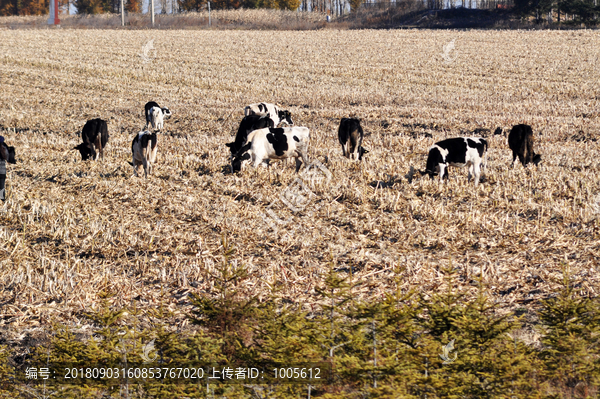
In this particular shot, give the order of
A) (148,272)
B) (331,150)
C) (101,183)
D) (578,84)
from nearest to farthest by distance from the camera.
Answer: (148,272), (101,183), (331,150), (578,84)

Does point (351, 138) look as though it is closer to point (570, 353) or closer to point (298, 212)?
point (298, 212)

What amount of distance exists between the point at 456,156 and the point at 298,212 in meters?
3.66

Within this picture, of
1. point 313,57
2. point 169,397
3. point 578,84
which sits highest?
point 313,57

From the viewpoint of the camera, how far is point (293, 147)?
12648mm

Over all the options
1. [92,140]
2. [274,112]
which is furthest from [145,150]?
[274,112]

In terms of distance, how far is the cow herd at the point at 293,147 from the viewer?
11.4 meters

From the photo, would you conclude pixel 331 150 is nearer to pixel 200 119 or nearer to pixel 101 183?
pixel 101 183

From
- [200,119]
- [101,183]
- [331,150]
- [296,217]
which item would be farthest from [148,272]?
[200,119]

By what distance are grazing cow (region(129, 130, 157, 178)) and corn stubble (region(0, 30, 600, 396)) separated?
305mm

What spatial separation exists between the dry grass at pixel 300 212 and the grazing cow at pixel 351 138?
292 mm

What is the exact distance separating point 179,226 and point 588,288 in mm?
5398

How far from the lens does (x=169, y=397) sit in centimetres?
423

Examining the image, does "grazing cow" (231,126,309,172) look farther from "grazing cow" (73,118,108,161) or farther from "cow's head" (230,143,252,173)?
"grazing cow" (73,118,108,161)

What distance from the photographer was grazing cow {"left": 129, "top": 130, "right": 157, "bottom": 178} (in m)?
12.1
